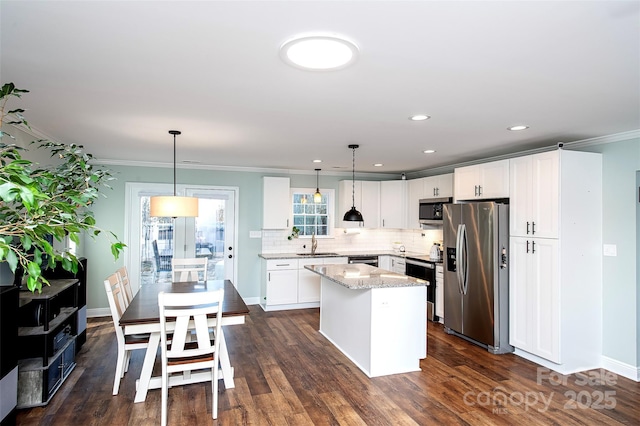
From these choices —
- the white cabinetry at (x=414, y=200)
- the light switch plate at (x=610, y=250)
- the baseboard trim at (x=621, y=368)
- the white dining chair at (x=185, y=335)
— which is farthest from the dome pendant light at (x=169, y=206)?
the baseboard trim at (x=621, y=368)

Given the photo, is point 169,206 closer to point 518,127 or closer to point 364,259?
point 518,127

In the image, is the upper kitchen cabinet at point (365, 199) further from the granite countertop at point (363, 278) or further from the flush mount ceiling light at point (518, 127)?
the flush mount ceiling light at point (518, 127)

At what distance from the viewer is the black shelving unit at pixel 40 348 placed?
9.92 feet

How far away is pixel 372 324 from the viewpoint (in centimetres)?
366

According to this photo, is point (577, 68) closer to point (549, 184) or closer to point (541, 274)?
point (549, 184)

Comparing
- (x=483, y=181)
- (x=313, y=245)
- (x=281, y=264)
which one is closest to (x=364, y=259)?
(x=313, y=245)

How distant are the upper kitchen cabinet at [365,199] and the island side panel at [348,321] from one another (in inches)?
90.5

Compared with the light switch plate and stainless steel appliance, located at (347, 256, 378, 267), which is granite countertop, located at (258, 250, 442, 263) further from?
the light switch plate

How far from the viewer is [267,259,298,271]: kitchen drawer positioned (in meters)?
6.08

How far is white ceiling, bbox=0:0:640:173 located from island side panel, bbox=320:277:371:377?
5.70 ft

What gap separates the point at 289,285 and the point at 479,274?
2.99 metres

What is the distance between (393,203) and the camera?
271 inches

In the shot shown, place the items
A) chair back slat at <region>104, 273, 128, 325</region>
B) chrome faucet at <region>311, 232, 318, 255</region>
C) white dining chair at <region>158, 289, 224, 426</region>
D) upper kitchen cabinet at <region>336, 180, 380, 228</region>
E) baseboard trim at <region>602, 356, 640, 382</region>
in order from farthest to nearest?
upper kitchen cabinet at <region>336, 180, 380, 228</region>
chrome faucet at <region>311, 232, 318, 255</region>
baseboard trim at <region>602, 356, 640, 382</region>
chair back slat at <region>104, 273, 128, 325</region>
white dining chair at <region>158, 289, 224, 426</region>

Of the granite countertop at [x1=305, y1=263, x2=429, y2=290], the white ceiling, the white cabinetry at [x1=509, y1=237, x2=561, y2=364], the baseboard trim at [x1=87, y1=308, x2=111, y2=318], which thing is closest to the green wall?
the baseboard trim at [x1=87, y1=308, x2=111, y2=318]
